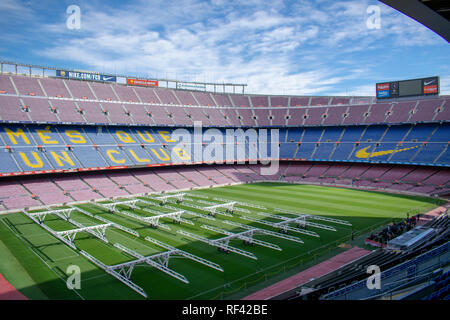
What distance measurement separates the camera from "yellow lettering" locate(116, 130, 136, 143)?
50.5m

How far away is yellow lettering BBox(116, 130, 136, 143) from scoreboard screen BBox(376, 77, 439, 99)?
154 ft

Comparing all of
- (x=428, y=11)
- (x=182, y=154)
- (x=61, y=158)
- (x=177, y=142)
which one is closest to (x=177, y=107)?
(x=177, y=142)

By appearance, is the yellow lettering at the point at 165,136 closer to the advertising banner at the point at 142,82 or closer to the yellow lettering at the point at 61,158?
the advertising banner at the point at 142,82

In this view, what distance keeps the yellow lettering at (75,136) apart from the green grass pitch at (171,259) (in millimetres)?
14156

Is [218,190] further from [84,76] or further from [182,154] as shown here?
[84,76]

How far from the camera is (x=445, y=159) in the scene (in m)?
43.8

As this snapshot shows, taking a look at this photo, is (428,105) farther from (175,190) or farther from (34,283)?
(34,283)

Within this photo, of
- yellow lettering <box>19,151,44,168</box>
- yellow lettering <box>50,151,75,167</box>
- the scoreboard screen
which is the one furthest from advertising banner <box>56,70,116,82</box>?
the scoreboard screen

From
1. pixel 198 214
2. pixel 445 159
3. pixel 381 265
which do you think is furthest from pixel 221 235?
pixel 445 159

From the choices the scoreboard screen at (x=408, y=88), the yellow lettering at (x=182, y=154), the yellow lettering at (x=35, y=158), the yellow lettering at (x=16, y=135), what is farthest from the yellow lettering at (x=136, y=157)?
the scoreboard screen at (x=408, y=88)

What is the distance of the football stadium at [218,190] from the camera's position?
17047 millimetres

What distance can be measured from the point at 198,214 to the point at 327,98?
159ft

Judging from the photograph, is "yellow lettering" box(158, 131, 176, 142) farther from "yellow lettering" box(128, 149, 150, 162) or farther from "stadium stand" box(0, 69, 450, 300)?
"yellow lettering" box(128, 149, 150, 162)

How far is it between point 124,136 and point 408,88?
50988 millimetres
